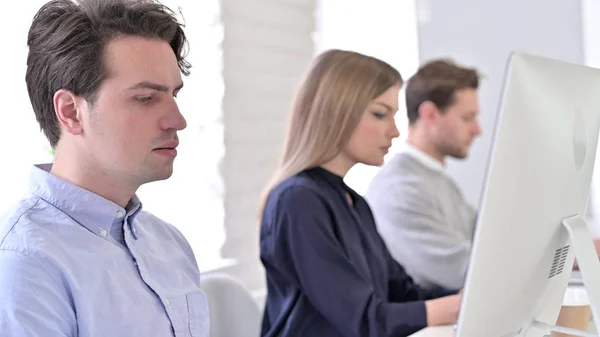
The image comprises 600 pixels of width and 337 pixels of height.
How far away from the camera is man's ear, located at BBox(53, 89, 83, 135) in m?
1.28

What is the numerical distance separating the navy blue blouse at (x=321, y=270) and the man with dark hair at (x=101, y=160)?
0.51 metres

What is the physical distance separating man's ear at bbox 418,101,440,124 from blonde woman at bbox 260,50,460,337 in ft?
2.79

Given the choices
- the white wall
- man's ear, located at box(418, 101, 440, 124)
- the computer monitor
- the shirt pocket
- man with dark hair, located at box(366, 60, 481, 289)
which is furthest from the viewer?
the white wall

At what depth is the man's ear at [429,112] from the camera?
292 cm

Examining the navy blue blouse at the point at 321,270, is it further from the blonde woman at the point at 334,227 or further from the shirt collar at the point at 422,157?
the shirt collar at the point at 422,157

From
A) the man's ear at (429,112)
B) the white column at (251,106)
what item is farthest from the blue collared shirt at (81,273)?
the man's ear at (429,112)

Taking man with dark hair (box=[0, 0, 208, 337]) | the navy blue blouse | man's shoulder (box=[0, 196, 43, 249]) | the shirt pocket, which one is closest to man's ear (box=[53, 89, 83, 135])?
man with dark hair (box=[0, 0, 208, 337])

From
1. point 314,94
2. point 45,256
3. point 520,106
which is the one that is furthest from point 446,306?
point 45,256

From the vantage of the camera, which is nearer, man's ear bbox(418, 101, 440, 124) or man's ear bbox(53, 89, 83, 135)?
A: man's ear bbox(53, 89, 83, 135)

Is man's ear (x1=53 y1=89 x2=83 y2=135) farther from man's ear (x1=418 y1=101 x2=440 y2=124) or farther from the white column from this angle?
man's ear (x1=418 y1=101 x2=440 y2=124)

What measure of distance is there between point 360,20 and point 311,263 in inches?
74.2

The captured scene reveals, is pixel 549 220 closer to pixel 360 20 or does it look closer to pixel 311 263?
pixel 311 263

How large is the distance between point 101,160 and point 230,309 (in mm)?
685

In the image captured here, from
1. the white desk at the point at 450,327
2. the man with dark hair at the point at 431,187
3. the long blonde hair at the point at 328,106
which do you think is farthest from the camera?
the man with dark hair at the point at 431,187
